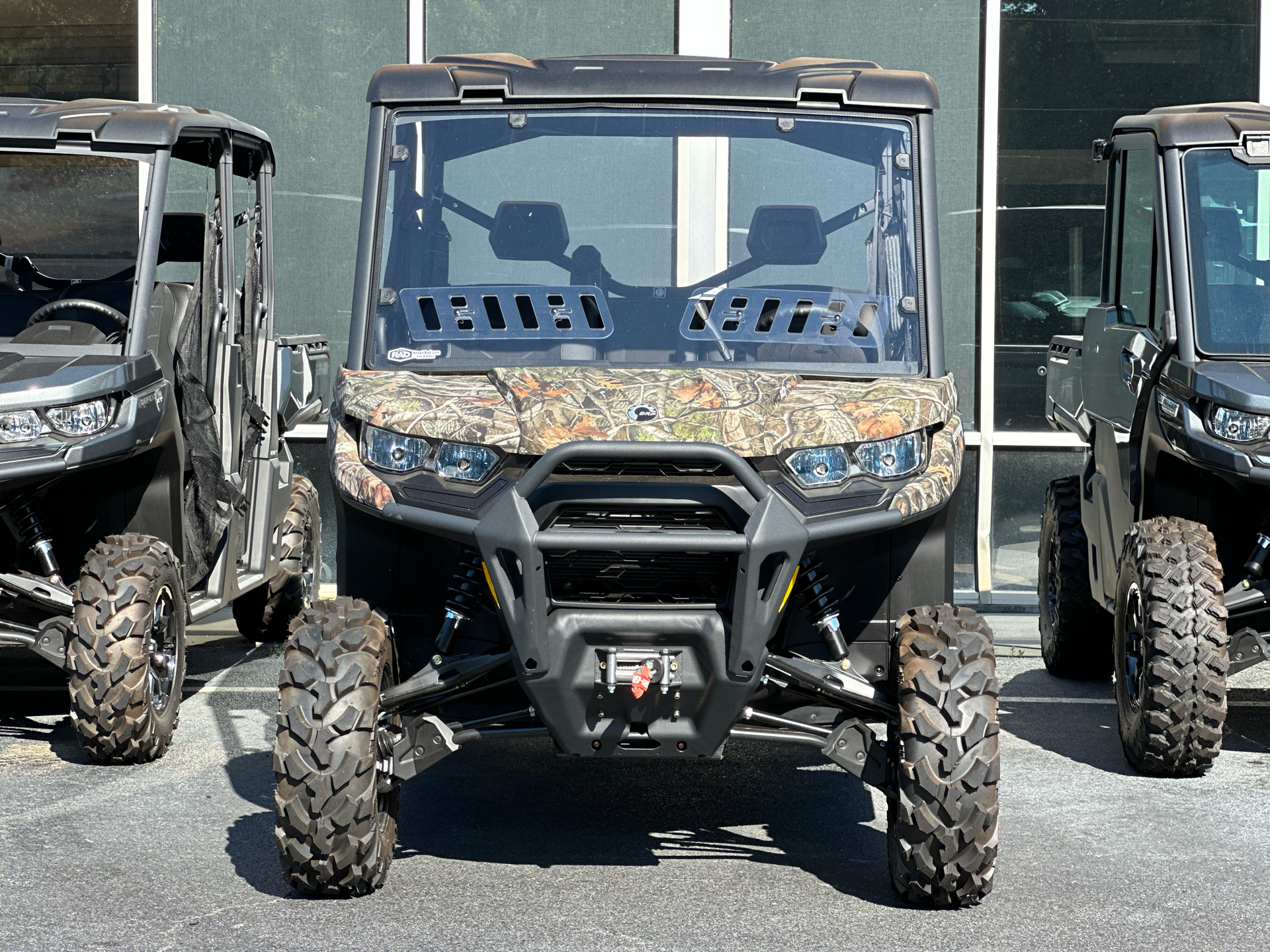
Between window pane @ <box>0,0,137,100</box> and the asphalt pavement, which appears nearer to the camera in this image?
the asphalt pavement

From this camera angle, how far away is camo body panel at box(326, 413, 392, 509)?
464cm

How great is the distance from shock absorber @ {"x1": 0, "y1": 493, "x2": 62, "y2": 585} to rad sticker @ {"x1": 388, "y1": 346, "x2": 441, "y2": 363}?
6.97ft

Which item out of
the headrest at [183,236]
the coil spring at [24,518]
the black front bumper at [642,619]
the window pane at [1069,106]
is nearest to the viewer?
the black front bumper at [642,619]

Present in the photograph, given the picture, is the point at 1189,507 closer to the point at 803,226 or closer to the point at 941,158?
the point at 803,226

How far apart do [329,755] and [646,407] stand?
4.04ft

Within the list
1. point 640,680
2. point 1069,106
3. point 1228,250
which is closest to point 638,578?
point 640,680

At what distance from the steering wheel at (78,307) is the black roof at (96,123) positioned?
78 cm

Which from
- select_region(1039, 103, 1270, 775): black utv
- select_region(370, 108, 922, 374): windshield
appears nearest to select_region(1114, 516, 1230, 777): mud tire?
select_region(1039, 103, 1270, 775): black utv

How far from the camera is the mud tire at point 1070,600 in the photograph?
7.92 meters

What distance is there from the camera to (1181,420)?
6.21 metres

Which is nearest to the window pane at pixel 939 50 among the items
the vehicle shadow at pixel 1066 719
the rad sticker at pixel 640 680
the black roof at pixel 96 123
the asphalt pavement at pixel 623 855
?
the vehicle shadow at pixel 1066 719

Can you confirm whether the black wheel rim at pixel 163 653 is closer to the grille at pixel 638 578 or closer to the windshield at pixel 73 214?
the grille at pixel 638 578

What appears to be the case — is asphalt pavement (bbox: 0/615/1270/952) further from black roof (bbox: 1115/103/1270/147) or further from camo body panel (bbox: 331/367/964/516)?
black roof (bbox: 1115/103/1270/147)

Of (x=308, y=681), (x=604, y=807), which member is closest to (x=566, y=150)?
(x=308, y=681)
